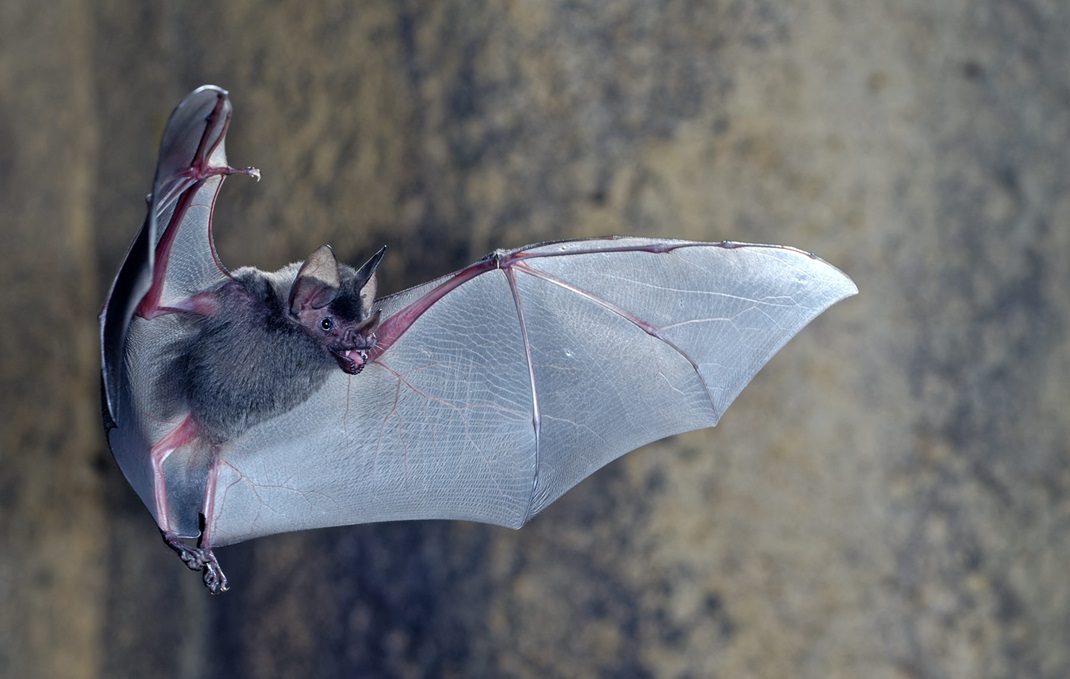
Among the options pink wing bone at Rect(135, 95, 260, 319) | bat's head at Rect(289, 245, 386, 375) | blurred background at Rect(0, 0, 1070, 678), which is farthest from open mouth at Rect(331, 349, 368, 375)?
blurred background at Rect(0, 0, 1070, 678)

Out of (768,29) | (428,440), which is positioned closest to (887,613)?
(428,440)

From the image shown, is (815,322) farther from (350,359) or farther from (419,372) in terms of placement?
(350,359)

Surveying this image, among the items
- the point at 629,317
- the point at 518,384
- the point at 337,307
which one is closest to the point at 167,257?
the point at 337,307

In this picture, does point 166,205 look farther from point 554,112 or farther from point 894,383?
point 894,383

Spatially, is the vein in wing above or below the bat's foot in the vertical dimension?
above

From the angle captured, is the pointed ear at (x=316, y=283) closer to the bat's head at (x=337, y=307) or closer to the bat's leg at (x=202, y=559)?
the bat's head at (x=337, y=307)

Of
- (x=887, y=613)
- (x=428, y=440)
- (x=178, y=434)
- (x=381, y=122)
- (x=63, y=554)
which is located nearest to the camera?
(x=178, y=434)

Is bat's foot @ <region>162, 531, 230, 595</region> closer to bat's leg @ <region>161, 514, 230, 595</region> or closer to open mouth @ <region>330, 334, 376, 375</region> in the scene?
bat's leg @ <region>161, 514, 230, 595</region>
